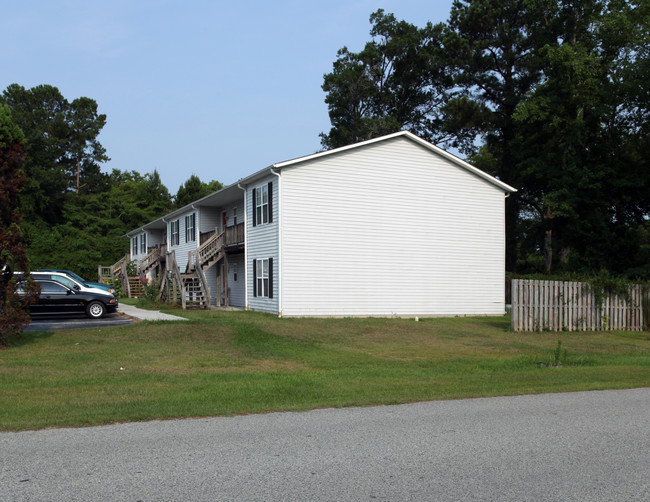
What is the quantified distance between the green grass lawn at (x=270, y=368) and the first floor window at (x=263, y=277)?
4.36 metres

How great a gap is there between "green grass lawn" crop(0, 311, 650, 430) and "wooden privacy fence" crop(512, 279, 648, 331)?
2.64ft

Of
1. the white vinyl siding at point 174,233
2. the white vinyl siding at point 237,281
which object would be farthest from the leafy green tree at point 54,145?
the white vinyl siding at point 237,281

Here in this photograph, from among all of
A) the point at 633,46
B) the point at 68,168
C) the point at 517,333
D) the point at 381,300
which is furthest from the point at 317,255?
the point at 68,168

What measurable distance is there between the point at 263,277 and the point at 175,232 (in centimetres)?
1631

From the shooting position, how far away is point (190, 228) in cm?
3728

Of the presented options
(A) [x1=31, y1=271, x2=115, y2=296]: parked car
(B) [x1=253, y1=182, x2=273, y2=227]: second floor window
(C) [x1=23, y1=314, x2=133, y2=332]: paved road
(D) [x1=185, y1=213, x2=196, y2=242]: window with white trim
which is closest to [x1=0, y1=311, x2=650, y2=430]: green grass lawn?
(C) [x1=23, y1=314, x2=133, y2=332]: paved road

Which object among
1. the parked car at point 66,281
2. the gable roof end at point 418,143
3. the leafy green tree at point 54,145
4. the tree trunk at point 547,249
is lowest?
the parked car at point 66,281

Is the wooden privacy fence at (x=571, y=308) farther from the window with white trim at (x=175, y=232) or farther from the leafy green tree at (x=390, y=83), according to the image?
the leafy green tree at (x=390, y=83)

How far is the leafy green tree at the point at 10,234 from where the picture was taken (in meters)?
13.9

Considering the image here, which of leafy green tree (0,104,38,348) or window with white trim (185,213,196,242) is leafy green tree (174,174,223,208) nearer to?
window with white trim (185,213,196,242)

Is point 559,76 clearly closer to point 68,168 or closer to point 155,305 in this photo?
point 155,305

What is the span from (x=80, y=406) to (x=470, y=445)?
5250 millimetres

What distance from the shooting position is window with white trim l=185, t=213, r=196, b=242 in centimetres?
3641

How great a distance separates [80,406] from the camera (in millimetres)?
8258
